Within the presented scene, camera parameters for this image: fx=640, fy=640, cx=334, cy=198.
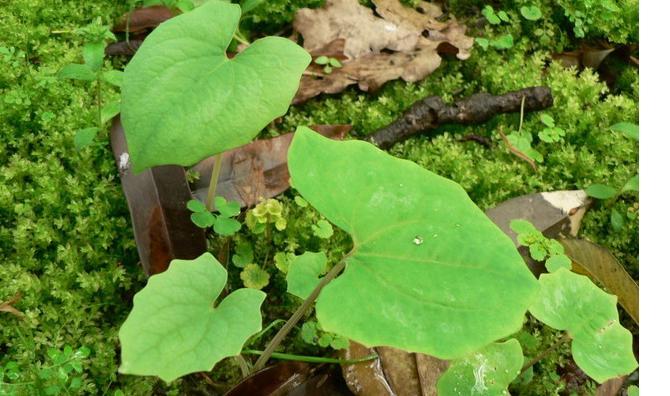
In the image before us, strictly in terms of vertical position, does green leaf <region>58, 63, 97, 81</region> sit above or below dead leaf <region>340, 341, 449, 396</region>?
above

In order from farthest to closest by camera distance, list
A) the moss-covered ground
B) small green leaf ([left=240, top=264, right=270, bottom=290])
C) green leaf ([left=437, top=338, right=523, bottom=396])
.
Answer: small green leaf ([left=240, top=264, right=270, bottom=290])
the moss-covered ground
green leaf ([left=437, top=338, right=523, bottom=396])

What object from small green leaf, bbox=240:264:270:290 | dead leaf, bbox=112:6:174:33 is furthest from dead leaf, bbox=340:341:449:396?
dead leaf, bbox=112:6:174:33

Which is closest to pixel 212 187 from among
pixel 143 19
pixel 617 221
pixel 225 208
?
pixel 225 208

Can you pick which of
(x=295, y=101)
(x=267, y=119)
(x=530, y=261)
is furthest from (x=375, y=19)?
(x=267, y=119)

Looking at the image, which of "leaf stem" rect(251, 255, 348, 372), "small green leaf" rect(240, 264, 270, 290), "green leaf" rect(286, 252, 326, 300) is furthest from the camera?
"small green leaf" rect(240, 264, 270, 290)

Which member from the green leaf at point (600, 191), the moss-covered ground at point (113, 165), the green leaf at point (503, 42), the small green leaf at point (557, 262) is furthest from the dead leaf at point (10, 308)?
the green leaf at point (503, 42)

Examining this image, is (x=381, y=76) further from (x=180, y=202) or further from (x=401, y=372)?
(x=401, y=372)

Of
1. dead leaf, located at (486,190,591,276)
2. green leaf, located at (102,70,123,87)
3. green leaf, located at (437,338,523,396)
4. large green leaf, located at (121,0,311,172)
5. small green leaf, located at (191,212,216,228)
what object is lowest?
dead leaf, located at (486,190,591,276)

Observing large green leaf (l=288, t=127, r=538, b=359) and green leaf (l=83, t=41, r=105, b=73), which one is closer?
large green leaf (l=288, t=127, r=538, b=359)

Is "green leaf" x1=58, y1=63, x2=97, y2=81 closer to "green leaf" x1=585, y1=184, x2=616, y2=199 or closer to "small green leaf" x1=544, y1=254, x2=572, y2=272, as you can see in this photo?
"small green leaf" x1=544, y1=254, x2=572, y2=272
